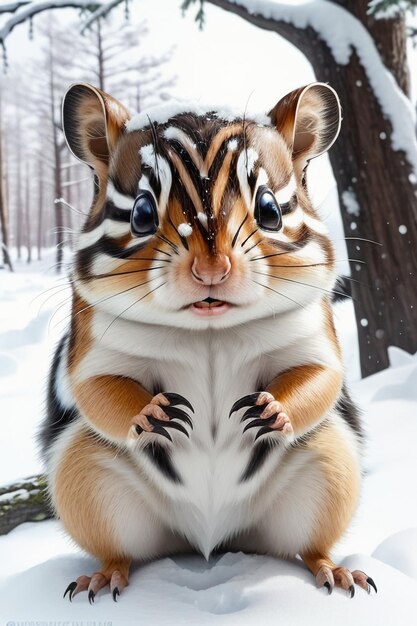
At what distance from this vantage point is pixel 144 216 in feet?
4.22

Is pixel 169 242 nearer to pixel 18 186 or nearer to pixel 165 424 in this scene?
pixel 165 424

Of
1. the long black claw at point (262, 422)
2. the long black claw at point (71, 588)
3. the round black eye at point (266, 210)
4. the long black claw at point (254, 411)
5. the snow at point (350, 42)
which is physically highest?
the snow at point (350, 42)

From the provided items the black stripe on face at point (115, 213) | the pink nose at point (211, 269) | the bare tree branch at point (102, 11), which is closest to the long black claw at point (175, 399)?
the pink nose at point (211, 269)

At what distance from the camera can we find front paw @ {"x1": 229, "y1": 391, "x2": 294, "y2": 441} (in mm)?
1277

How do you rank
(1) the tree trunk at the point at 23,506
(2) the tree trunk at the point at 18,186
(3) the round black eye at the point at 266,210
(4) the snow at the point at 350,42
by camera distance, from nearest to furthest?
1. (3) the round black eye at the point at 266,210
2. (1) the tree trunk at the point at 23,506
3. (4) the snow at the point at 350,42
4. (2) the tree trunk at the point at 18,186

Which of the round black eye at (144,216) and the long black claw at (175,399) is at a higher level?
the round black eye at (144,216)

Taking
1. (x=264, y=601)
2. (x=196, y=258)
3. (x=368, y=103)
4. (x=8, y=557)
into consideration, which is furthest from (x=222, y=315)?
(x=368, y=103)

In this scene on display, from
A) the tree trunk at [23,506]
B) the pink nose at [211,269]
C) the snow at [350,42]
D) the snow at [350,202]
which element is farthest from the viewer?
the snow at [350,202]

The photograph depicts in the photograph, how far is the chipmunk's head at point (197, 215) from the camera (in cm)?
124

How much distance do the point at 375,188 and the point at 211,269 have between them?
2.47 m

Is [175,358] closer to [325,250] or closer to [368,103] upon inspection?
[325,250]

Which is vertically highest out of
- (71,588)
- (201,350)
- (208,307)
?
(208,307)

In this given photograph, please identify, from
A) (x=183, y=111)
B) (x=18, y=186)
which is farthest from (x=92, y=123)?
(x=18, y=186)

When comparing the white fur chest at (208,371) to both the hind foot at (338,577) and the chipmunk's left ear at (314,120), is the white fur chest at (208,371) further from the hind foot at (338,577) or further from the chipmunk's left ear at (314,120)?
the chipmunk's left ear at (314,120)
